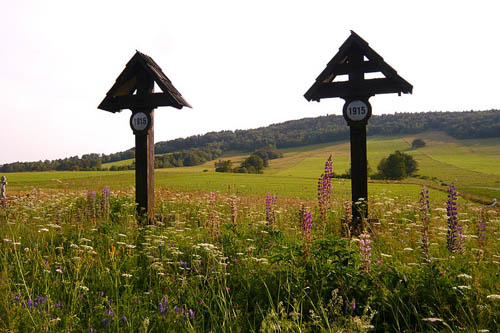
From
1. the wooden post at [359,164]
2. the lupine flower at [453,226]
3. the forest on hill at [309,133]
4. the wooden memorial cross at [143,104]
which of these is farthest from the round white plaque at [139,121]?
the forest on hill at [309,133]

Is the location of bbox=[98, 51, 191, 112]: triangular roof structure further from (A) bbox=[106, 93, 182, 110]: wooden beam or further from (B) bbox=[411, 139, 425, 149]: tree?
(B) bbox=[411, 139, 425, 149]: tree

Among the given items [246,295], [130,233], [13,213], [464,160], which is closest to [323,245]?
[246,295]

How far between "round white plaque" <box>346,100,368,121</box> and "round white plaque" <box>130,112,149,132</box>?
4.62 m

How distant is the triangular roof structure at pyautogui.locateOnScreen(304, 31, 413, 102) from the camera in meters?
6.55

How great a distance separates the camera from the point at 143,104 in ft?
24.6

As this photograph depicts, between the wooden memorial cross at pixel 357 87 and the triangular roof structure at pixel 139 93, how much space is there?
324 cm

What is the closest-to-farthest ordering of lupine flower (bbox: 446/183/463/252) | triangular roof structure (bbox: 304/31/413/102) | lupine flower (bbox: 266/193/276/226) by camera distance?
lupine flower (bbox: 446/183/463/252)
lupine flower (bbox: 266/193/276/226)
triangular roof structure (bbox: 304/31/413/102)

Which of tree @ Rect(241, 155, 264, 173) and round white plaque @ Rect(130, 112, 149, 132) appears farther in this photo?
tree @ Rect(241, 155, 264, 173)

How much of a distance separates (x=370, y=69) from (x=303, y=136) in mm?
98248

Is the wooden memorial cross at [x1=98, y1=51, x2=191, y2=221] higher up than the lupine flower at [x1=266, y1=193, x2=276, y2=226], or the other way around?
the wooden memorial cross at [x1=98, y1=51, x2=191, y2=221]

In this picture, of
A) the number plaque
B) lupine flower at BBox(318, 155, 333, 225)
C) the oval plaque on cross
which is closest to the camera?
lupine flower at BBox(318, 155, 333, 225)

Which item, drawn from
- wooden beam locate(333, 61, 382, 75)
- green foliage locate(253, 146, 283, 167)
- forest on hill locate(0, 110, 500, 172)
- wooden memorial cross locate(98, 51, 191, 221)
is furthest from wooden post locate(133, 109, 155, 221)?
green foliage locate(253, 146, 283, 167)

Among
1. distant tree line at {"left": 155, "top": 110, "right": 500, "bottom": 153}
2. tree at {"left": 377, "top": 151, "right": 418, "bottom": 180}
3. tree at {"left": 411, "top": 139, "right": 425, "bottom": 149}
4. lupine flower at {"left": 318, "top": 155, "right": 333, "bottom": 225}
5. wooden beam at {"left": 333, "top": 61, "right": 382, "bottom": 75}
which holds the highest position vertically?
distant tree line at {"left": 155, "top": 110, "right": 500, "bottom": 153}

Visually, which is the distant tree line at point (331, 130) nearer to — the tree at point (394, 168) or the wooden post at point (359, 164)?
the tree at point (394, 168)
